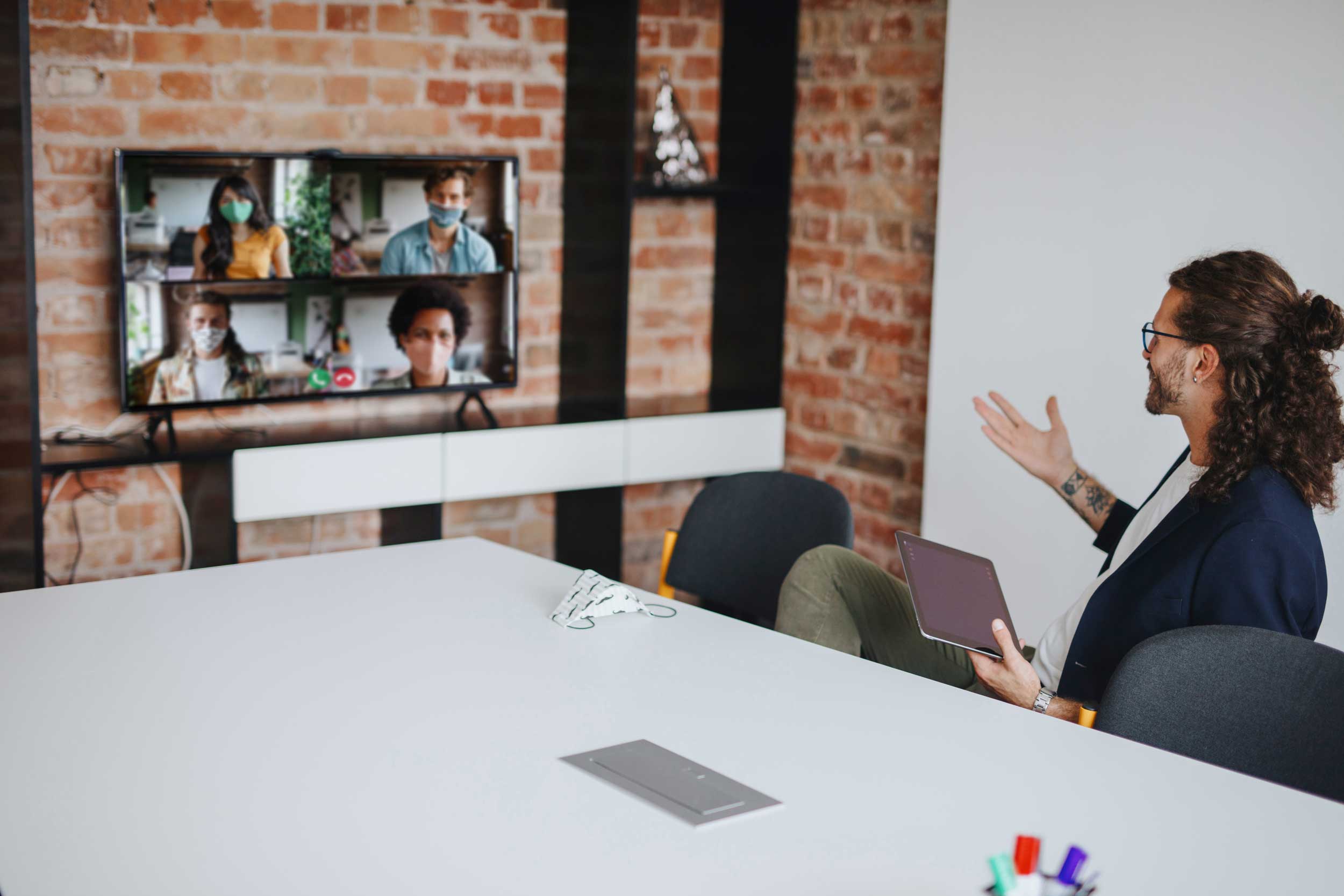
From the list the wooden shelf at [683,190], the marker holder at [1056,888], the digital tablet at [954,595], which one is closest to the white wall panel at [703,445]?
the wooden shelf at [683,190]

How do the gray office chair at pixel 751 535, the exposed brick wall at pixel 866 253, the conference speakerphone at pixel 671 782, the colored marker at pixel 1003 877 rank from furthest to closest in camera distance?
the exposed brick wall at pixel 866 253
the gray office chair at pixel 751 535
the conference speakerphone at pixel 671 782
the colored marker at pixel 1003 877

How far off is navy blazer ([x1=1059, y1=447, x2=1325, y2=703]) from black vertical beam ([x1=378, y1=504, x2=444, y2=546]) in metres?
2.13

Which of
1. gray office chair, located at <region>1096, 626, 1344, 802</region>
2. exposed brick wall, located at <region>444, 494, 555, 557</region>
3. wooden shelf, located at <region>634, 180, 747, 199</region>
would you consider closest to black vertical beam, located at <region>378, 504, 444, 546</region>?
exposed brick wall, located at <region>444, 494, 555, 557</region>

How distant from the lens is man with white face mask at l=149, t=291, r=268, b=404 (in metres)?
3.72

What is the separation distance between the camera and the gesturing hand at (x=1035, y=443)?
2.93 metres

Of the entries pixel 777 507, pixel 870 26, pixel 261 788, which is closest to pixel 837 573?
pixel 777 507

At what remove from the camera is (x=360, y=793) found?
1.66 meters

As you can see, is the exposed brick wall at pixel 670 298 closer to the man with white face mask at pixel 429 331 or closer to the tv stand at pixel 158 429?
the man with white face mask at pixel 429 331

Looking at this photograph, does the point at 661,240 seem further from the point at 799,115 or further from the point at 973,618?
the point at 973,618

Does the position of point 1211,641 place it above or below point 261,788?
above

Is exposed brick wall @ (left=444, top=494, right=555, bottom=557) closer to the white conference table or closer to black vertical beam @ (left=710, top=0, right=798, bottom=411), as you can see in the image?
black vertical beam @ (left=710, top=0, right=798, bottom=411)

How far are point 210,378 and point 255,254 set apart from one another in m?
0.35

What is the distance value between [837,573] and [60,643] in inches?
55.2

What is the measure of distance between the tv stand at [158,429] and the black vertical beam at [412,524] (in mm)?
639
